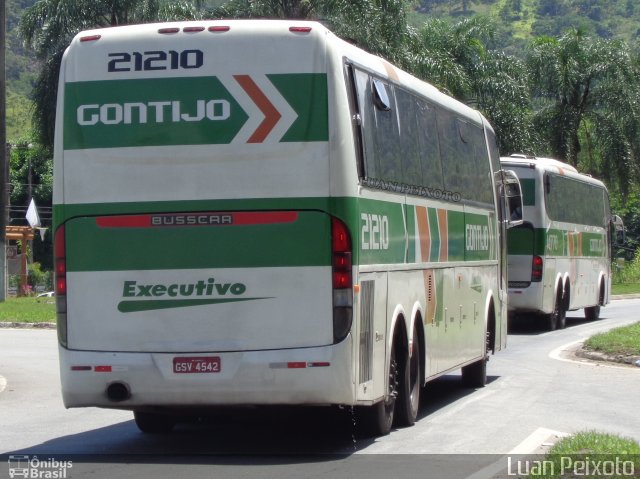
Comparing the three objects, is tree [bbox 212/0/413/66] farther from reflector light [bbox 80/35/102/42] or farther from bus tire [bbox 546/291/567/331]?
reflector light [bbox 80/35/102/42]

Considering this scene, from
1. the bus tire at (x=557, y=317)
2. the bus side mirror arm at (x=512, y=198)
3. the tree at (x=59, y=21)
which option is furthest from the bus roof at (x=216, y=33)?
the tree at (x=59, y=21)

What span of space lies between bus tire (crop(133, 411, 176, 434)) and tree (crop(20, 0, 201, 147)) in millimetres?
25070

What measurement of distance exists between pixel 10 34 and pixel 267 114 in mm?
129606

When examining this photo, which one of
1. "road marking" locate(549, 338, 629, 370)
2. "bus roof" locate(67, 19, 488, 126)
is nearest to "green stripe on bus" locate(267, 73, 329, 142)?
"bus roof" locate(67, 19, 488, 126)

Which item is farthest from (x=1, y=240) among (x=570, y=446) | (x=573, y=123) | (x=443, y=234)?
(x=573, y=123)

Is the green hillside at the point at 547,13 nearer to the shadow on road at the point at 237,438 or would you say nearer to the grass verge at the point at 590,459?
the shadow on road at the point at 237,438

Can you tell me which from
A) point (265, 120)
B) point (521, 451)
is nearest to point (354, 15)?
point (265, 120)

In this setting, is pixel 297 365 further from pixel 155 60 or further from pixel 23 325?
pixel 23 325

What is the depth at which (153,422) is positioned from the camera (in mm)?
11938

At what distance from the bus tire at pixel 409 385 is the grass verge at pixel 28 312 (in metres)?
17.1

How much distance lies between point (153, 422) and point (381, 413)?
7.77 ft

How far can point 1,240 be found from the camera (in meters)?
27.0

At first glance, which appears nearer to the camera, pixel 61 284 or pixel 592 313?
pixel 61 284

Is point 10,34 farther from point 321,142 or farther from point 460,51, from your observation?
point 321,142
